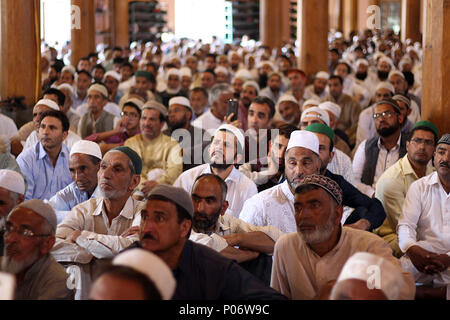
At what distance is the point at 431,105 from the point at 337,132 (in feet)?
5.37

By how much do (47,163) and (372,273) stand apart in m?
3.13

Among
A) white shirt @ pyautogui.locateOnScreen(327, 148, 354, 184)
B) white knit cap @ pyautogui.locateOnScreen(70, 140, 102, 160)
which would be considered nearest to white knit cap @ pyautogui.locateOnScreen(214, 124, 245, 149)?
white shirt @ pyautogui.locateOnScreen(327, 148, 354, 184)

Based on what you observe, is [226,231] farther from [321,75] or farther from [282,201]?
[321,75]

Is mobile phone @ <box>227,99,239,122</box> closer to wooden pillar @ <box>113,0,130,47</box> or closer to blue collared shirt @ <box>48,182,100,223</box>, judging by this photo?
blue collared shirt @ <box>48,182,100,223</box>

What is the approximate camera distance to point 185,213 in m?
2.67

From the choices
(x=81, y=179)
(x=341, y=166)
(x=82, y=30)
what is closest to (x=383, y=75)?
(x=82, y=30)

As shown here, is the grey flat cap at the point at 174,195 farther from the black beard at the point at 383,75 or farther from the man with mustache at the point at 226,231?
the black beard at the point at 383,75

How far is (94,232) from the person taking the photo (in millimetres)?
3410

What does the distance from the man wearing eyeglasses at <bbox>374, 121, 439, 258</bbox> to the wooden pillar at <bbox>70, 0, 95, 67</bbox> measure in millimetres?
8041

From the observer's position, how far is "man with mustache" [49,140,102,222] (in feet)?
13.1

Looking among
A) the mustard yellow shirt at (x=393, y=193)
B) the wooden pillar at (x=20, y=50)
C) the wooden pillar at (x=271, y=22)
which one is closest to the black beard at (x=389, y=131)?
the mustard yellow shirt at (x=393, y=193)

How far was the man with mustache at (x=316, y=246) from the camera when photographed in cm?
280

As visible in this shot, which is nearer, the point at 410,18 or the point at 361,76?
the point at 361,76

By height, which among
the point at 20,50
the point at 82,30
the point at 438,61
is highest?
the point at 82,30
